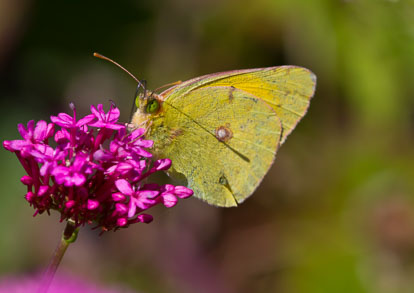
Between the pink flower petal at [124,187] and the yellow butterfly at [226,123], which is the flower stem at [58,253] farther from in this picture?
the yellow butterfly at [226,123]

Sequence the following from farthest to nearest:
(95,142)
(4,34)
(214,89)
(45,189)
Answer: (4,34)
(214,89)
(95,142)
(45,189)

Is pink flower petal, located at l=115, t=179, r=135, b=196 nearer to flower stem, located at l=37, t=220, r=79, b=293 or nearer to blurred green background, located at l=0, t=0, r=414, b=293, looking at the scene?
flower stem, located at l=37, t=220, r=79, b=293

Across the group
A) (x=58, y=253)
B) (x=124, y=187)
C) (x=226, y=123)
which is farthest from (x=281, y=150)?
(x=58, y=253)

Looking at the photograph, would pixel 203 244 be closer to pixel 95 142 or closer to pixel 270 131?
pixel 270 131

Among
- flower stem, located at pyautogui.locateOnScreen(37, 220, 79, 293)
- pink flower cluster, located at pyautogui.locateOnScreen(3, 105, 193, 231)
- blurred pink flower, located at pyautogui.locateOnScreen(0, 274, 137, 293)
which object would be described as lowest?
blurred pink flower, located at pyautogui.locateOnScreen(0, 274, 137, 293)

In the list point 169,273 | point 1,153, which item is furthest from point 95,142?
point 1,153

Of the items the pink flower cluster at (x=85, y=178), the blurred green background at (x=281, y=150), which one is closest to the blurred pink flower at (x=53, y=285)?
the blurred green background at (x=281, y=150)

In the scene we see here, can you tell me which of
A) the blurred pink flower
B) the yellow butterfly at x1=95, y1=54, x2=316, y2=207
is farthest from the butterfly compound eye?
the blurred pink flower
